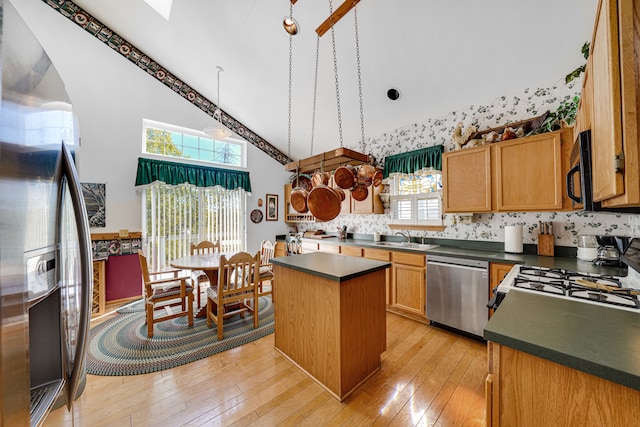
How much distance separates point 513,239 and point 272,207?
416cm

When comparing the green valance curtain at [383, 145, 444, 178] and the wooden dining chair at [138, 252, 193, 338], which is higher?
the green valance curtain at [383, 145, 444, 178]

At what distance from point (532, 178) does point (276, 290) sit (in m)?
2.70

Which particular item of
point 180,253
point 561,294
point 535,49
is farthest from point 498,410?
point 180,253

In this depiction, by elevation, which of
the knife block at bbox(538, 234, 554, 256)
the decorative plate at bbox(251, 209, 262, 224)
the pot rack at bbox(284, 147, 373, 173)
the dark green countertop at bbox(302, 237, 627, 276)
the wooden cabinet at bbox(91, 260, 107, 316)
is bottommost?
the wooden cabinet at bbox(91, 260, 107, 316)

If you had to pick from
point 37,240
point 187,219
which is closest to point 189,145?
point 187,219

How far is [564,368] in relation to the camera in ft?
2.48

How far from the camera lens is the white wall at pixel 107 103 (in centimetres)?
308

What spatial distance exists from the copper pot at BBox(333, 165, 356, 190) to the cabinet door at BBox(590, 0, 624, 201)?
1263mm

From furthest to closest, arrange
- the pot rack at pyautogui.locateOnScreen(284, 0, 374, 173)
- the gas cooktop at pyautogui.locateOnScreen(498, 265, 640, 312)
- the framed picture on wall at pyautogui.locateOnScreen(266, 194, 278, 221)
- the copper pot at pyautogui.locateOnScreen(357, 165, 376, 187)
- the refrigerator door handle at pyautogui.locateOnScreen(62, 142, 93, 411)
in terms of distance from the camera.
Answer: the framed picture on wall at pyautogui.locateOnScreen(266, 194, 278, 221), the copper pot at pyautogui.locateOnScreen(357, 165, 376, 187), the pot rack at pyautogui.locateOnScreen(284, 0, 374, 173), the gas cooktop at pyautogui.locateOnScreen(498, 265, 640, 312), the refrigerator door handle at pyautogui.locateOnScreen(62, 142, 93, 411)

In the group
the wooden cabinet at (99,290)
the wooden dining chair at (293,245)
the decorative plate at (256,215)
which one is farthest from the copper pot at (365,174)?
the wooden cabinet at (99,290)

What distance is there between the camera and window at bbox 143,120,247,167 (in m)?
3.87

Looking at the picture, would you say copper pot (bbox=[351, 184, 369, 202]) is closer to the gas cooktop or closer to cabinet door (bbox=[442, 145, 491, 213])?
the gas cooktop

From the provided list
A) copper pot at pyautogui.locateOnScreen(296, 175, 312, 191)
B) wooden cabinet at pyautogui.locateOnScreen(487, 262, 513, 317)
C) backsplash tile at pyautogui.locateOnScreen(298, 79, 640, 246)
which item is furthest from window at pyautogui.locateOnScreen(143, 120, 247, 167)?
wooden cabinet at pyautogui.locateOnScreen(487, 262, 513, 317)

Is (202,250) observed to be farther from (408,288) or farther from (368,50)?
(368,50)
